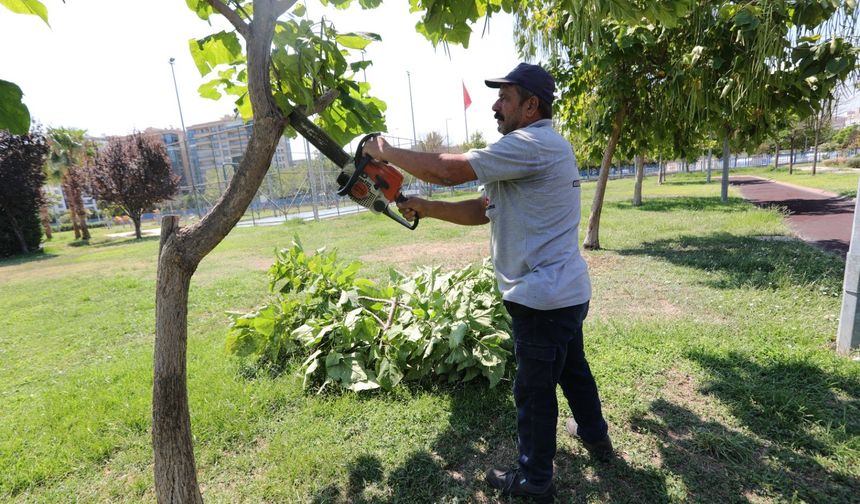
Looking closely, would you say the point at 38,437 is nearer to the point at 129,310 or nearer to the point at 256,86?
the point at 256,86

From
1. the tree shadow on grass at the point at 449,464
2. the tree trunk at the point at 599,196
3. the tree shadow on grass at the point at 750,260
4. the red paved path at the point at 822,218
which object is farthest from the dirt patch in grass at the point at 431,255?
the red paved path at the point at 822,218

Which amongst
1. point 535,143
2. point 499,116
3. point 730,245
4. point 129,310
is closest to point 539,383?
point 535,143

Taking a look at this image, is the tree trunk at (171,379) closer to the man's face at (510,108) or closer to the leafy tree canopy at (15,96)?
the leafy tree canopy at (15,96)

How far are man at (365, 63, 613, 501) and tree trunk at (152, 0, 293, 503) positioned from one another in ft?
1.83

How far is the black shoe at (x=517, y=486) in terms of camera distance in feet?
7.44

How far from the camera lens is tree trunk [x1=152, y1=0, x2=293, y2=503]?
197 centimetres

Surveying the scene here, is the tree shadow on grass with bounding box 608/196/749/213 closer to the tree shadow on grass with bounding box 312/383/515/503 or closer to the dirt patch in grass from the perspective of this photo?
the dirt patch in grass

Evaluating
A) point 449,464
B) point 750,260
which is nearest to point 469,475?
point 449,464

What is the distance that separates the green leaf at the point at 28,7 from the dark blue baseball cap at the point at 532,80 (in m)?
1.80

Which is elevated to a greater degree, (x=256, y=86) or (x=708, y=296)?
(x=256, y=86)

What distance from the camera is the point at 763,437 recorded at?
2.70 metres

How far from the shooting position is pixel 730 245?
27.5ft

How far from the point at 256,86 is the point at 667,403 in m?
3.38

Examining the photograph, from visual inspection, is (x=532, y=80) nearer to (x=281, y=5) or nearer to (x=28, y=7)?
(x=281, y=5)
